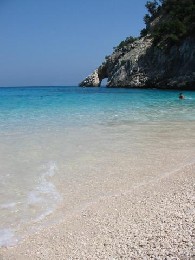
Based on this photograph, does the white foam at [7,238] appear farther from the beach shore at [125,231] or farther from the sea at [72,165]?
the beach shore at [125,231]

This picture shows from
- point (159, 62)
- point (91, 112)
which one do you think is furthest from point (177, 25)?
point (91, 112)

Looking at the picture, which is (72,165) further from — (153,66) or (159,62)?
(153,66)

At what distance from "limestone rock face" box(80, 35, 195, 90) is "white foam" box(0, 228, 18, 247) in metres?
51.3

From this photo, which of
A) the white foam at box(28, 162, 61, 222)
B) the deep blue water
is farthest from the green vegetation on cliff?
the white foam at box(28, 162, 61, 222)

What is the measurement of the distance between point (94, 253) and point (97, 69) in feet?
290

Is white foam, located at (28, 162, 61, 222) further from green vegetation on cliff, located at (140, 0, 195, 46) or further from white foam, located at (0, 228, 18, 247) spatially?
green vegetation on cliff, located at (140, 0, 195, 46)

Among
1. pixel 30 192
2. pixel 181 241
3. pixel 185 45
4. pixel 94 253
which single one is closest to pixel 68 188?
pixel 30 192

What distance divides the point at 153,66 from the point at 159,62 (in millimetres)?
1815

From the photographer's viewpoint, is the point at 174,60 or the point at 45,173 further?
the point at 174,60

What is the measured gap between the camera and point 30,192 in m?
7.19

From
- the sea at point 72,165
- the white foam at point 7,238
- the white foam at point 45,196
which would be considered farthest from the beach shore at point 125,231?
the white foam at point 45,196

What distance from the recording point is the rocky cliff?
55938 millimetres

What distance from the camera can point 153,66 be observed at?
6319 cm

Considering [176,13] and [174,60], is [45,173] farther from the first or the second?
[176,13]
